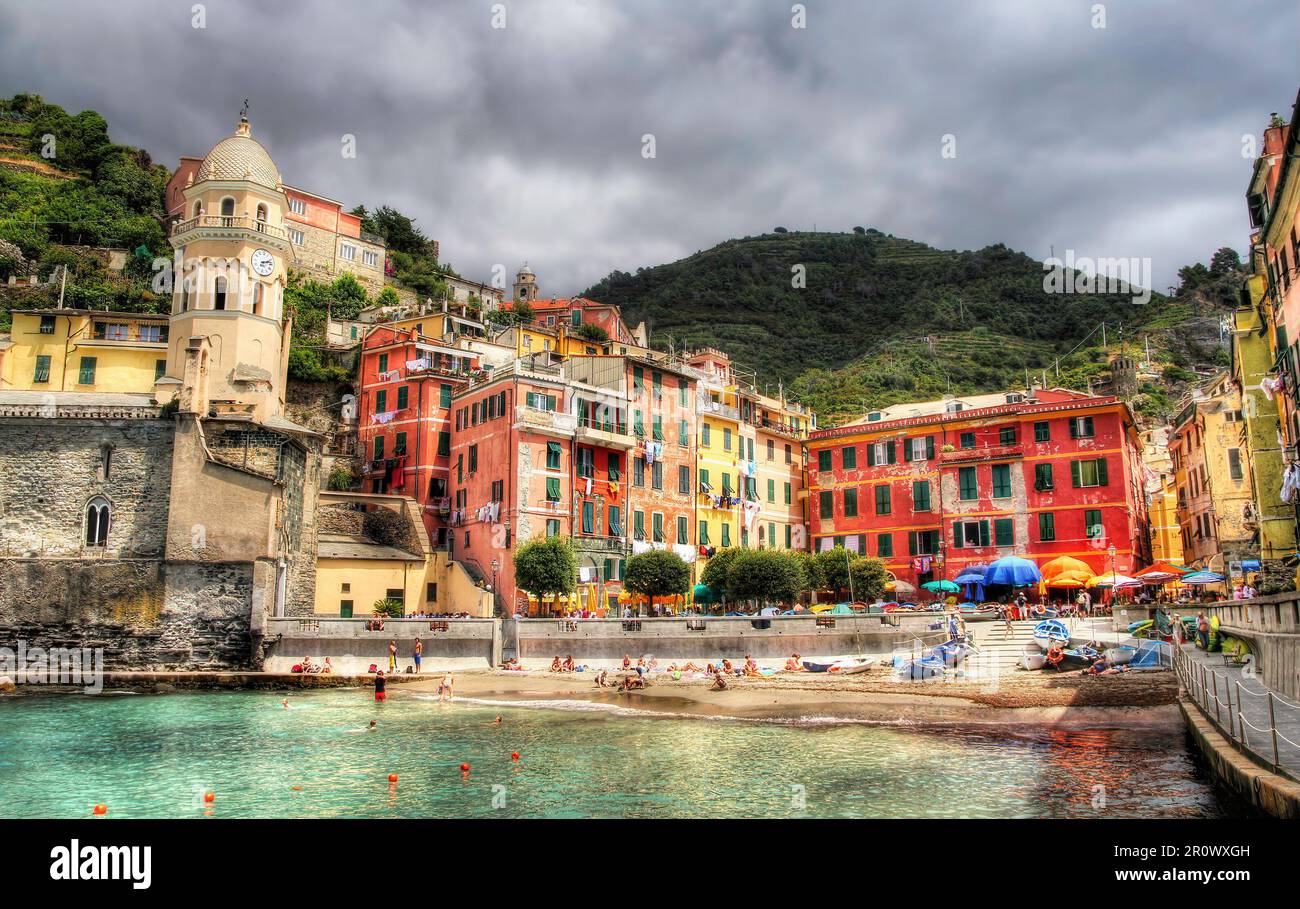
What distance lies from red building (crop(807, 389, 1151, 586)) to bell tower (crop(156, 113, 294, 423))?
33249mm

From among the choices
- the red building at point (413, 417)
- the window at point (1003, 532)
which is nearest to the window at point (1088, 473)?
→ the window at point (1003, 532)

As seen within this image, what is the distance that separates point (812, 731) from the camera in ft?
82.5

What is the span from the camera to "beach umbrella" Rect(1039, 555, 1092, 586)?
1665 inches

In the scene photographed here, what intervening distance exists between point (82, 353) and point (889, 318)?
107 meters

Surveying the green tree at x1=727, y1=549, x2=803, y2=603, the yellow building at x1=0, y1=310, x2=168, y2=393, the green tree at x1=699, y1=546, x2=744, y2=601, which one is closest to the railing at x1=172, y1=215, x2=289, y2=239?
the yellow building at x1=0, y1=310, x2=168, y2=393

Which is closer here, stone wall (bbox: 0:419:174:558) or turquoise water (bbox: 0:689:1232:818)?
turquoise water (bbox: 0:689:1232:818)

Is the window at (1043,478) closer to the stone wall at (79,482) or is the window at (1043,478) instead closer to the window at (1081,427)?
the window at (1081,427)

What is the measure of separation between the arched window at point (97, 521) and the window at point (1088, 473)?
155 feet

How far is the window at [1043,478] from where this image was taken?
1894 inches

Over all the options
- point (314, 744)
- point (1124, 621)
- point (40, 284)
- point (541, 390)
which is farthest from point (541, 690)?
point (40, 284)

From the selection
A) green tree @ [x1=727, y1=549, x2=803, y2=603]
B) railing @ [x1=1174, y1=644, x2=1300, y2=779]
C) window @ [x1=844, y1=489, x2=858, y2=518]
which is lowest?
railing @ [x1=1174, y1=644, x2=1300, y2=779]

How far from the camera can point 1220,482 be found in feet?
162

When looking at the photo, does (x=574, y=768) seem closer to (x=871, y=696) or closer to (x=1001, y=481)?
(x=871, y=696)

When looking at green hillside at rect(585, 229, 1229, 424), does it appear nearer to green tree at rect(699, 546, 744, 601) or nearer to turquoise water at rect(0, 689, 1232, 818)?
green tree at rect(699, 546, 744, 601)
